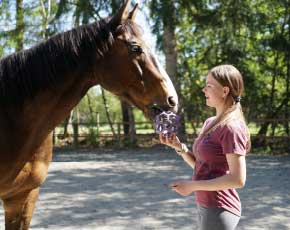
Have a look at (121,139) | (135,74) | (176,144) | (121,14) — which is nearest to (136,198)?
(176,144)

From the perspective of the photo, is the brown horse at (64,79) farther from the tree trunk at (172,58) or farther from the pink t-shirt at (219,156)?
the tree trunk at (172,58)

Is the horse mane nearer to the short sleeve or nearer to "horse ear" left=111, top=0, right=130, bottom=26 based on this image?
"horse ear" left=111, top=0, right=130, bottom=26

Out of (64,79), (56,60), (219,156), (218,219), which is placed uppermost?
(56,60)

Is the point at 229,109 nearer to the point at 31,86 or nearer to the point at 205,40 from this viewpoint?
the point at 31,86

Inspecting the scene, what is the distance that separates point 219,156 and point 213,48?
12982 millimetres

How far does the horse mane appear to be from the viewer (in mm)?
2322

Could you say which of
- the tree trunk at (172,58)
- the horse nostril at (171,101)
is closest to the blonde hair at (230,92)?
the horse nostril at (171,101)

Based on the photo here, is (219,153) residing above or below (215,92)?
below

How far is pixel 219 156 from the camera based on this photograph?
6.45 ft

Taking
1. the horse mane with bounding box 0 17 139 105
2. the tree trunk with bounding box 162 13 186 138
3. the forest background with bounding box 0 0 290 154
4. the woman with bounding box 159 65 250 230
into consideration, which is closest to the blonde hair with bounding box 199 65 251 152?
the woman with bounding box 159 65 250 230

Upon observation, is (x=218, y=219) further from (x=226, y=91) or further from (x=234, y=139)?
(x=226, y=91)

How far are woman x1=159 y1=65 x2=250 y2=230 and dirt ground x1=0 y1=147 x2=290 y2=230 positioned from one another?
2395mm

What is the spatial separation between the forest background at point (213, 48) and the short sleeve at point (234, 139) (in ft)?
37.6

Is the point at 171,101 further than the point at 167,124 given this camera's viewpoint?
Yes
